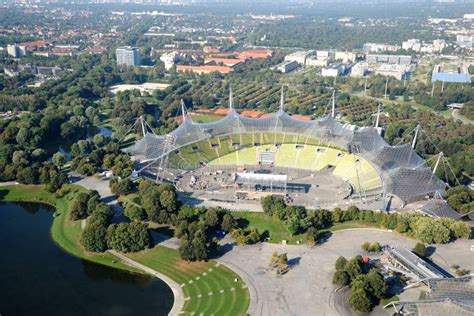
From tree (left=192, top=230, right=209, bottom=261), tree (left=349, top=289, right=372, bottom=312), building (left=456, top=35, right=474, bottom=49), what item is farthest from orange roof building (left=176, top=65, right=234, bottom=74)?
tree (left=349, top=289, right=372, bottom=312)

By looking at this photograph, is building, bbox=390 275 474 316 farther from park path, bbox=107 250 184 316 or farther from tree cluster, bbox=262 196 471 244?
park path, bbox=107 250 184 316

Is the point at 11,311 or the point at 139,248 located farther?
the point at 139,248

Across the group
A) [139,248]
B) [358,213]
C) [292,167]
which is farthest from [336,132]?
[139,248]

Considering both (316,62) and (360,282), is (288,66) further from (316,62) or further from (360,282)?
(360,282)

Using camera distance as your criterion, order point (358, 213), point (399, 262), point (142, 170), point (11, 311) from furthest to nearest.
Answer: point (142, 170), point (358, 213), point (399, 262), point (11, 311)

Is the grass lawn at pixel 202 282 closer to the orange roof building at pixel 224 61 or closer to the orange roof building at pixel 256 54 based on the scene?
the orange roof building at pixel 224 61

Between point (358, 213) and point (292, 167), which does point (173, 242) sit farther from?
point (292, 167)

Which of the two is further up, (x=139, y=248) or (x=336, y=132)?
(x=336, y=132)
